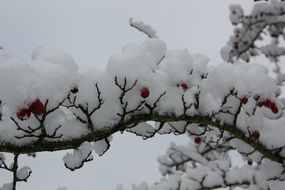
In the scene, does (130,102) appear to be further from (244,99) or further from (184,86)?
(244,99)

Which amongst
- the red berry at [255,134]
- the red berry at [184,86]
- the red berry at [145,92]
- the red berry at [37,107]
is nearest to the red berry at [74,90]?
the red berry at [37,107]

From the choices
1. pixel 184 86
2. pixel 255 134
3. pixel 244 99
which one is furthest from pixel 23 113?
pixel 255 134

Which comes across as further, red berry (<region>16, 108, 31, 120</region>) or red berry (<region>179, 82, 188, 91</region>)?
red berry (<region>179, 82, 188, 91</region>)

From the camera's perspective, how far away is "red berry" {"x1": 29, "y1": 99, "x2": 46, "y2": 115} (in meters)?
2.44

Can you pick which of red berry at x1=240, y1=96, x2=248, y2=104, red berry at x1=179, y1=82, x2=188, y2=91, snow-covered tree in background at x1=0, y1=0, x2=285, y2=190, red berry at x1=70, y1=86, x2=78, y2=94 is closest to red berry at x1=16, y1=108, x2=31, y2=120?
snow-covered tree in background at x1=0, y1=0, x2=285, y2=190

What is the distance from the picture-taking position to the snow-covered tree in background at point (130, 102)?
8.41 feet

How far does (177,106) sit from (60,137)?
2.85 ft

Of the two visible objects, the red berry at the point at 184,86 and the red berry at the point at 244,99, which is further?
the red berry at the point at 244,99

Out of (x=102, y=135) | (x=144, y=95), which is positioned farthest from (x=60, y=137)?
(x=144, y=95)

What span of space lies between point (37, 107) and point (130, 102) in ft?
2.18

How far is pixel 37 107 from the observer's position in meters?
2.44

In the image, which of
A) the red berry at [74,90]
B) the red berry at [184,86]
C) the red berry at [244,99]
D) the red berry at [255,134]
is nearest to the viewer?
the red berry at [74,90]

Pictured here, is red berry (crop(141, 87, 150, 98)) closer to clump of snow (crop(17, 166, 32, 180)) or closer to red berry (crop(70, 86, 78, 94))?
red berry (crop(70, 86, 78, 94))

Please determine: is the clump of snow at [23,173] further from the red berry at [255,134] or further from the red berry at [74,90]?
the red berry at [255,134]
